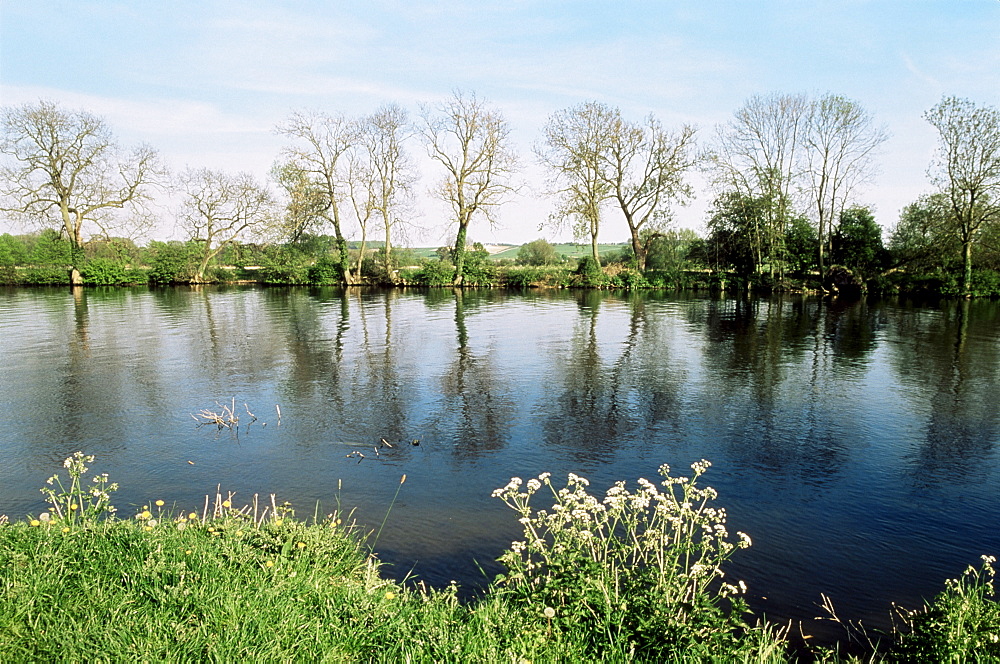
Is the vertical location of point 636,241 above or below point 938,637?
above

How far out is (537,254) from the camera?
191 feet

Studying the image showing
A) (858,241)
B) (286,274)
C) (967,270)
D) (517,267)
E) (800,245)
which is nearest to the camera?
(967,270)

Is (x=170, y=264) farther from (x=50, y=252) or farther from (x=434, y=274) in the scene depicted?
(x=434, y=274)

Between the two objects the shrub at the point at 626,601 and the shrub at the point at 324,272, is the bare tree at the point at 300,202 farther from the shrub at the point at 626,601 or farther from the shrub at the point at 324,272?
the shrub at the point at 626,601

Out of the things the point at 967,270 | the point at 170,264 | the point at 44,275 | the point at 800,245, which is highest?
the point at 800,245

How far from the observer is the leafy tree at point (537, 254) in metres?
55.0

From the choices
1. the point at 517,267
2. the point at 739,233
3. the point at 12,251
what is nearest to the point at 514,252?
the point at 517,267

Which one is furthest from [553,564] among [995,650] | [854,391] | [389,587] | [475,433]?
[854,391]

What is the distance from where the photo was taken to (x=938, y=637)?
3.46m

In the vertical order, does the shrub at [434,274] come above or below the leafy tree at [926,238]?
below

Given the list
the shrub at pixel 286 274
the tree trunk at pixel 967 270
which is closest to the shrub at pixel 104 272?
the shrub at pixel 286 274

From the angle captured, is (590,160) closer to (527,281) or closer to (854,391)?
(527,281)

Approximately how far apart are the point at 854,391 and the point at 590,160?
1434 inches

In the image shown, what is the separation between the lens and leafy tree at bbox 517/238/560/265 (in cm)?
5500
